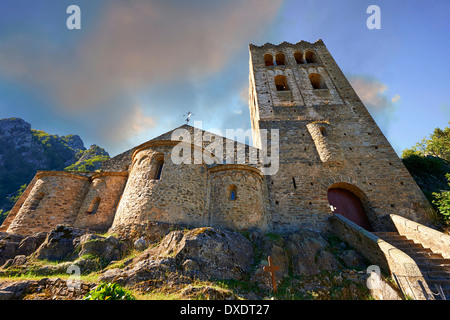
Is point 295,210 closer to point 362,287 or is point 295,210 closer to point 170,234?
point 362,287

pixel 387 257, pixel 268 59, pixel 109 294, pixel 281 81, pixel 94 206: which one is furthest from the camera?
pixel 268 59

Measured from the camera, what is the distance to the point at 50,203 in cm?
1128

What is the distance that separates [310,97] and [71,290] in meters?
19.2

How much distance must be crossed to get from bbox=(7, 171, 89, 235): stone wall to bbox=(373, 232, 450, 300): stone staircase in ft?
53.3

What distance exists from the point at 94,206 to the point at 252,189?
9580 mm

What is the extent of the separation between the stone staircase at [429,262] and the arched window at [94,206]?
1502 cm

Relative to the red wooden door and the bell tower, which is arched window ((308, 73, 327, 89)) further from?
the red wooden door

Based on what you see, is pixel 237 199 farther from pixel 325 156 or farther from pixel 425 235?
pixel 425 235

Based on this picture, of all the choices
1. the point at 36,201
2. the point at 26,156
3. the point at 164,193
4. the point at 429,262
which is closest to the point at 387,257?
the point at 429,262

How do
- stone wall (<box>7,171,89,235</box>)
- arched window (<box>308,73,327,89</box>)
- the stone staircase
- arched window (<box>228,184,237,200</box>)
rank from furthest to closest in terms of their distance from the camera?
arched window (<box>308,73,327,89</box>), arched window (<box>228,184,237,200</box>), stone wall (<box>7,171,89,235</box>), the stone staircase

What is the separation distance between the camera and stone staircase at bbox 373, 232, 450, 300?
5849 mm

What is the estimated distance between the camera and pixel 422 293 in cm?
506

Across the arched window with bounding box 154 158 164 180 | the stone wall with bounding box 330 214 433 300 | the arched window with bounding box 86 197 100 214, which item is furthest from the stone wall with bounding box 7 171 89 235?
the stone wall with bounding box 330 214 433 300
